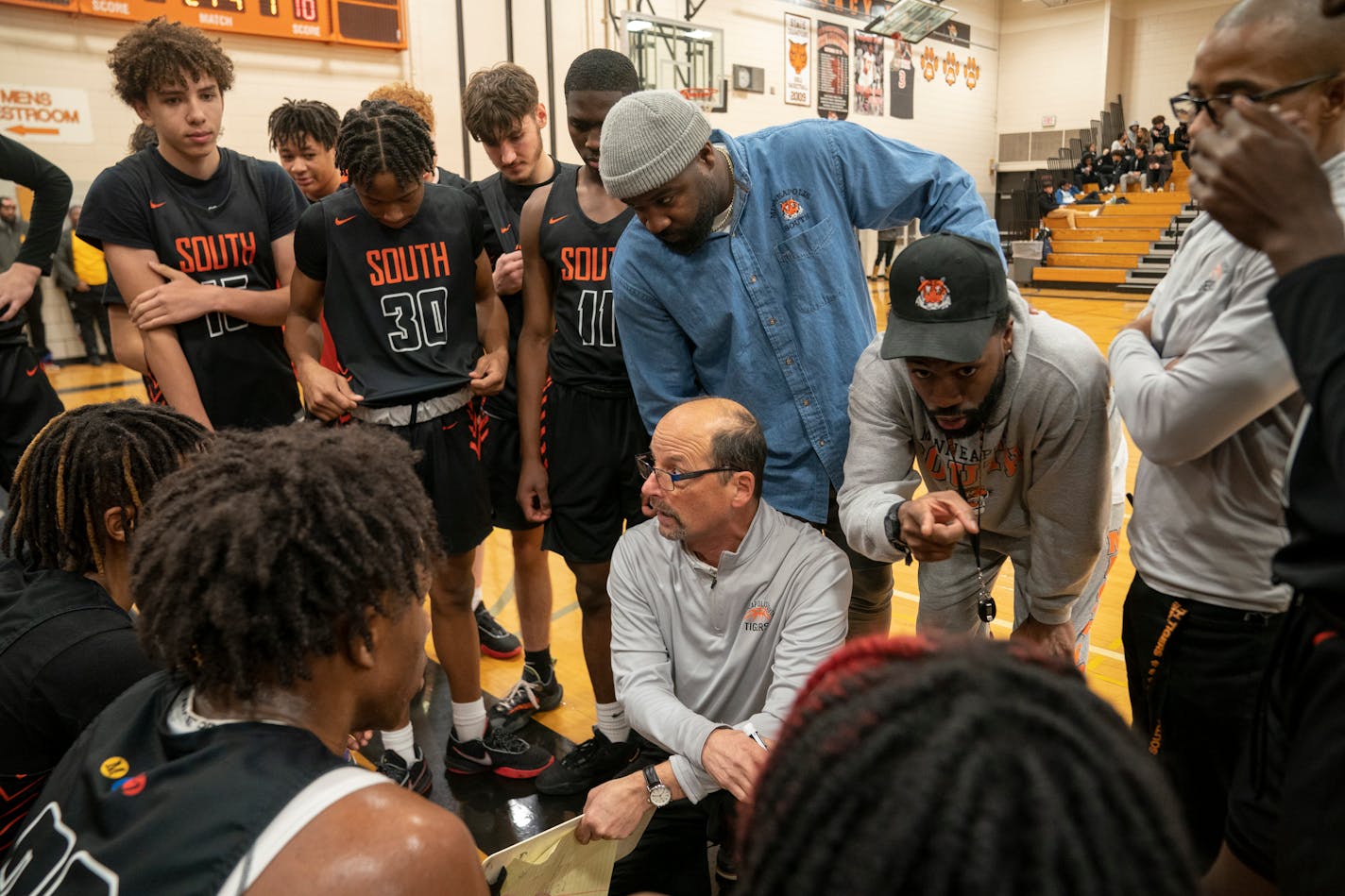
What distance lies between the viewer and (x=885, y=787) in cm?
66

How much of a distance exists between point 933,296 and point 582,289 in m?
1.44

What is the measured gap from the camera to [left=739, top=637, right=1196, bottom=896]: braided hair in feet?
2.02

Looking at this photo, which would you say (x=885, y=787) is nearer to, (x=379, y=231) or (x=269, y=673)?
(x=269, y=673)

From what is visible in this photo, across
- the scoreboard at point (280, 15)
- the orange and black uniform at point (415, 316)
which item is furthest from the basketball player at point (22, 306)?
the scoreboard at point (280, 15)

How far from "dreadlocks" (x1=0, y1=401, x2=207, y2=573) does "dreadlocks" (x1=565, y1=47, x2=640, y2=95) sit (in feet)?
5.76

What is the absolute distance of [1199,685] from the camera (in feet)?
5.68

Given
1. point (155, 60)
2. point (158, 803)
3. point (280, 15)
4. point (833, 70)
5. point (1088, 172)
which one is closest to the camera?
point (158, 803)

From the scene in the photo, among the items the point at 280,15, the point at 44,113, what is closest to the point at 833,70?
the point at 280,15

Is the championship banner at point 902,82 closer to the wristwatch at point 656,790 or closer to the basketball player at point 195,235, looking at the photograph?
the basketball player at point 195,235

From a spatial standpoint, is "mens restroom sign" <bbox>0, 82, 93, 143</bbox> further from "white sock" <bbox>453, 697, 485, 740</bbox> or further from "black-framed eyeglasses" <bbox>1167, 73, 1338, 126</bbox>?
"black-framed eyeglasses" <bbox>1167, 73, 1338, 126</bbox>

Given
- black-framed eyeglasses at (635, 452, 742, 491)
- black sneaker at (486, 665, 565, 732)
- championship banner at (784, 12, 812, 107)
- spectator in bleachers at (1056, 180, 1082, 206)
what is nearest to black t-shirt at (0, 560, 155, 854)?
black-framed eyeglasses at (635, 452, 742, 491)

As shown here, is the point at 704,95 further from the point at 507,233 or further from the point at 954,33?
the point at 507,233

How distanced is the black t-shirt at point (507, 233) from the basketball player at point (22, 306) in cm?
150

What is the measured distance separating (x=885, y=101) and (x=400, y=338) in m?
19.8
